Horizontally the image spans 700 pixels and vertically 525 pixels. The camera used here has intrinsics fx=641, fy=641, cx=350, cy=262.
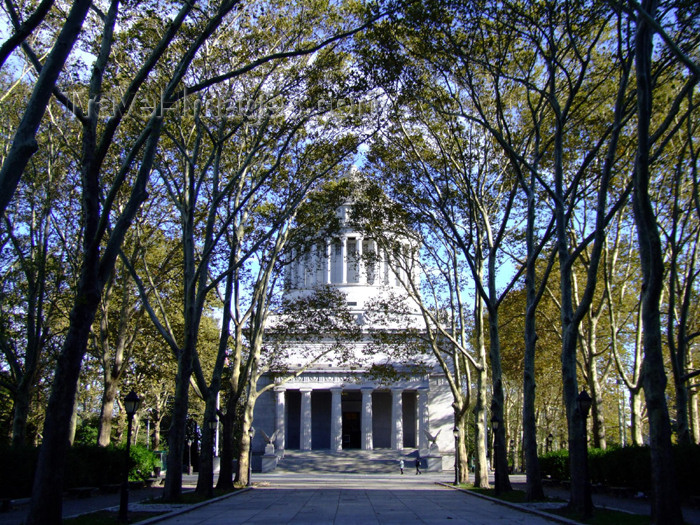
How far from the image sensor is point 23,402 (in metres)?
22.0

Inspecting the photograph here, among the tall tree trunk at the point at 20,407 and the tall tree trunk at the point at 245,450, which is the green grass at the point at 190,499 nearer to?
the tall tree trunk at the point at 245,450

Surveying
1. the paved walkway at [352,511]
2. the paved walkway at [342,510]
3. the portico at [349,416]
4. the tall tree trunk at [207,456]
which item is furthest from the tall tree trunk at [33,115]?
the portico at [349,416]

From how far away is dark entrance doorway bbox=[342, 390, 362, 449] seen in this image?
58.5 meters

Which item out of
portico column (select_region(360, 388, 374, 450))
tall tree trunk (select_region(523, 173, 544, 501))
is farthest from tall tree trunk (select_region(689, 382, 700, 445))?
portico column (select_region(360, 388, 374, 450))

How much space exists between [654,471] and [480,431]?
14619mm

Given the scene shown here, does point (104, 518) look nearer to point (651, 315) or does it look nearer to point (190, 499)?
point (190, 499)

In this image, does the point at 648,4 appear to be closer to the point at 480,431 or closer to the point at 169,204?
the point at 480,431

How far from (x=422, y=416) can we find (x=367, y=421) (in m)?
4.47

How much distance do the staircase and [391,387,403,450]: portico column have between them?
1.42m

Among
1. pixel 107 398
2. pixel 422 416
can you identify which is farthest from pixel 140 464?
pixel 422 416

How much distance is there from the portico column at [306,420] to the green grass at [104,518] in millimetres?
35954

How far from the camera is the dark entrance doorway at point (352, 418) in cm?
5847

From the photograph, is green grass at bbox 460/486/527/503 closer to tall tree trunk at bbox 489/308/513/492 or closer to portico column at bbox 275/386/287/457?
tall tree trunk at bbox 489/308/513/492

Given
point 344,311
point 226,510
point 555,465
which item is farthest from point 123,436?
point 226,510
